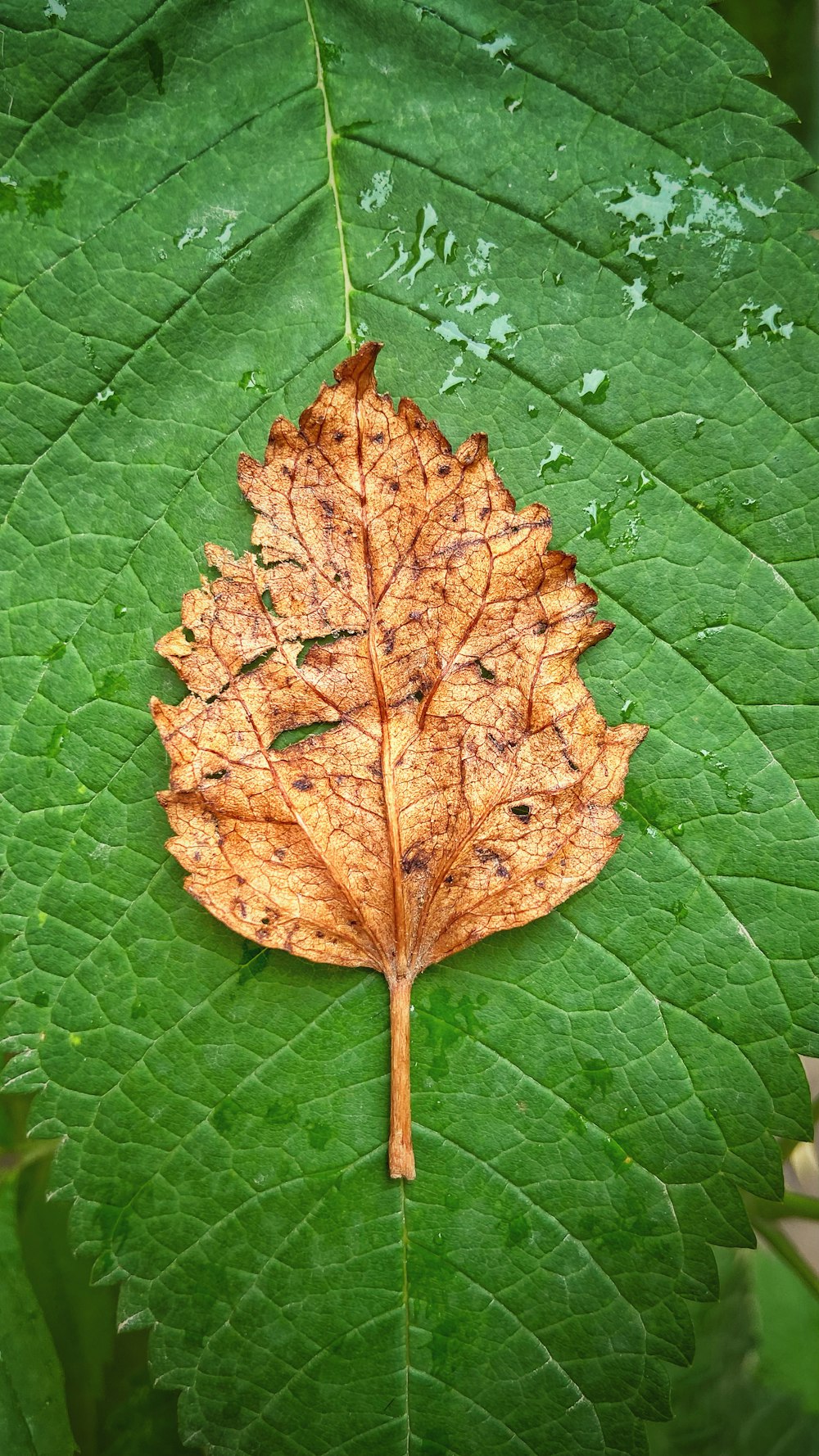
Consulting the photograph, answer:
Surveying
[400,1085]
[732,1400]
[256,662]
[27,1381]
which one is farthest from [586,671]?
[732,1400]

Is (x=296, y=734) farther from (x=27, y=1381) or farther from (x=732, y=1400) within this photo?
(x=732, y=1400)

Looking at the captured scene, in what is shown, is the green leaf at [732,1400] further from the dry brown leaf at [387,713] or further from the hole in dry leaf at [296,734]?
the hole in dry leaf at [296,734]

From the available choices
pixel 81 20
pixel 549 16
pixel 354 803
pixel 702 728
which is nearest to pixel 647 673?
pixel 702 728

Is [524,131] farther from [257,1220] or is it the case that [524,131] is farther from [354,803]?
[257,1220]

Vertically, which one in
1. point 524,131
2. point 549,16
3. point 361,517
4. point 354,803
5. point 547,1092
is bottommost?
point 547,1092

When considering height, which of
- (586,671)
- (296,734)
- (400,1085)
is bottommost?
(400,1085)
